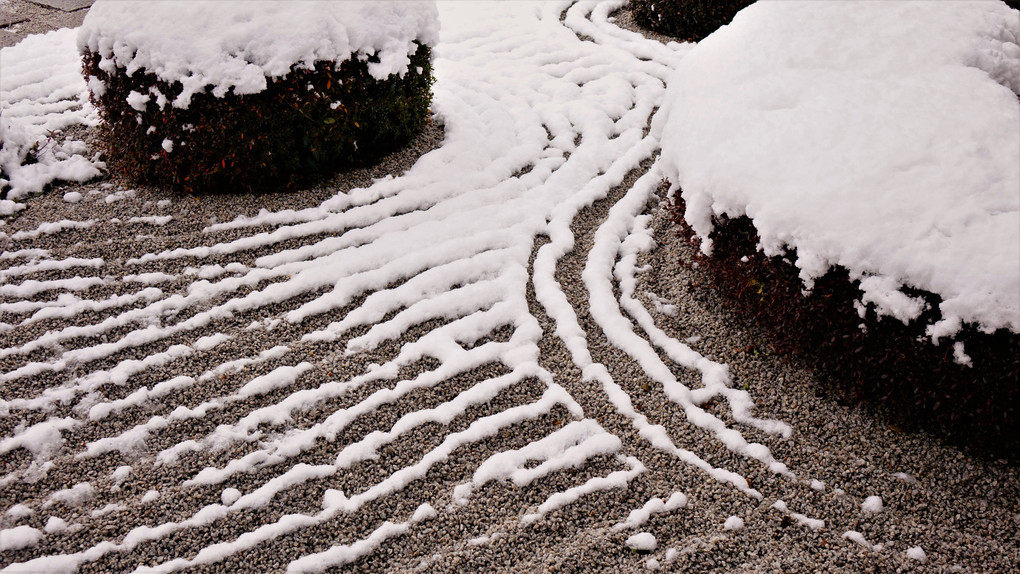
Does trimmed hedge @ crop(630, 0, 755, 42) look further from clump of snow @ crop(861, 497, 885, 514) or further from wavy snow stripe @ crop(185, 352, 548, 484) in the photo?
clump of snow @ crop(861, 497, 885, 514)

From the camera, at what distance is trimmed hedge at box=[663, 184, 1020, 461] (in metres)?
2.56

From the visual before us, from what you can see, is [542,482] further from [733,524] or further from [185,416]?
[185,416]

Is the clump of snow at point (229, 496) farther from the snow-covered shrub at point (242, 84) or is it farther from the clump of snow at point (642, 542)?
the snow-covered shrub at point (242, 84)

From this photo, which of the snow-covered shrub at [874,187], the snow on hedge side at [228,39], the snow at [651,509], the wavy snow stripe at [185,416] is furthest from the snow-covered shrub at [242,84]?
the snow at [651,509]

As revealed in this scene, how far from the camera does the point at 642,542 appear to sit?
2.61 m

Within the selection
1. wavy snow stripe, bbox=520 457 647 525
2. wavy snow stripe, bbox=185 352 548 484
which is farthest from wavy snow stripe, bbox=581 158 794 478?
wavy snow stripe, bbox=185 352 548 484

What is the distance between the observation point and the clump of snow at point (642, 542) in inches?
103

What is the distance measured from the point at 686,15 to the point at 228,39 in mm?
4926

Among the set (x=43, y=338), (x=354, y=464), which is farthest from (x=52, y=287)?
(x=354, y=464)

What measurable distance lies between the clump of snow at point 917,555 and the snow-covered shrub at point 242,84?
3.85m

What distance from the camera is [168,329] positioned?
11.8 ft

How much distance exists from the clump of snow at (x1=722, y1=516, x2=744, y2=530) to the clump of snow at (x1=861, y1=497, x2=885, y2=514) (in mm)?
509

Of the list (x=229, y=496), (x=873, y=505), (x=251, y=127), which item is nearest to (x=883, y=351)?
(x=873, y=505)

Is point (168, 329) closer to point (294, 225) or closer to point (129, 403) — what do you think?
point (129, 403)
